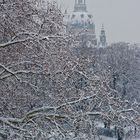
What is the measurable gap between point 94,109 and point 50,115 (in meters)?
0.77

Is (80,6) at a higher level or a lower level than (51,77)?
higher

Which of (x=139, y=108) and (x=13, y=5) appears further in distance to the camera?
(x=139, y=108)

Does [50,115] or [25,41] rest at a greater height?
[25,41]

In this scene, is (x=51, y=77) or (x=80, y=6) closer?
(x=51, y=77)

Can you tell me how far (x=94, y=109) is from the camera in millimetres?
9438

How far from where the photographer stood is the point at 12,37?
927 centimetres

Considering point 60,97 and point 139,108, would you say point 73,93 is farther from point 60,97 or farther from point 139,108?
point 139,108

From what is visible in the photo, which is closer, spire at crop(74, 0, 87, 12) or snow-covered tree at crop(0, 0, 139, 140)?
snow-covered tree at crop(0, 0, 139, 140)

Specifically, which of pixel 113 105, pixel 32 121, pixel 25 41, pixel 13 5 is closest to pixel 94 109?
pixel 113 105

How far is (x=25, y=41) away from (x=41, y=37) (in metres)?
0.30

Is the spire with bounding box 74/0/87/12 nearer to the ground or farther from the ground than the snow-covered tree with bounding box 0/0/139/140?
farther from the ground

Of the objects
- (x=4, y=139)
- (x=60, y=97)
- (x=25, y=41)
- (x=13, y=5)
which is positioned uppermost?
(x=13, y=5)

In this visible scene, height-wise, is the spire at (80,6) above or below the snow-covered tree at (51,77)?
above

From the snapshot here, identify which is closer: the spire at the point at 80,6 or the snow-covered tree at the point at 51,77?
the snow-covered tree at the point at 51,77
